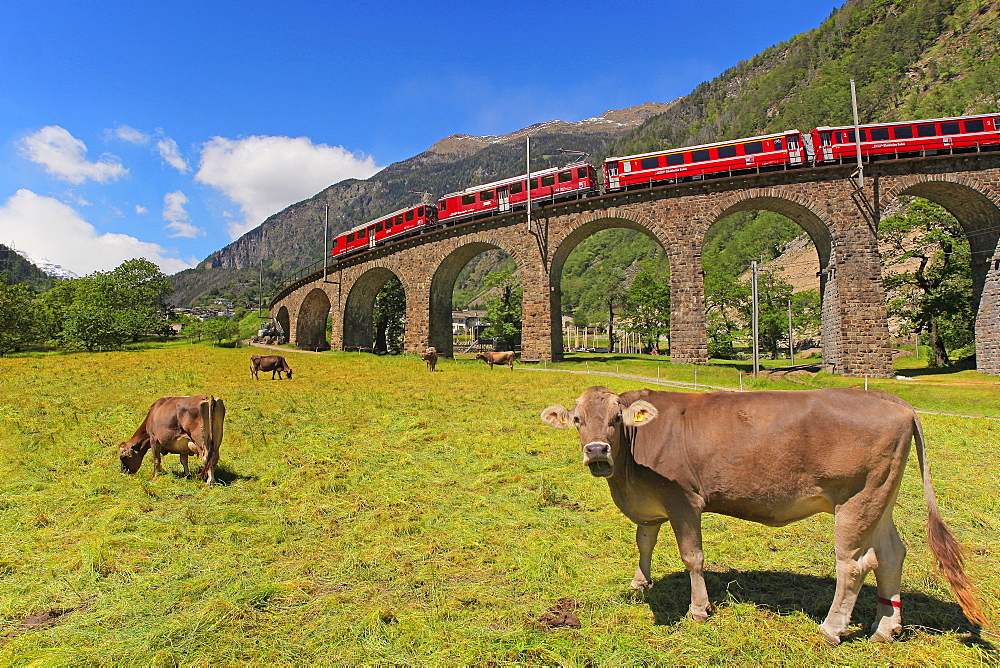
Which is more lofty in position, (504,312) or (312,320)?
(504,312)

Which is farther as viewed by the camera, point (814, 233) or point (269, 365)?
point (814, 233)

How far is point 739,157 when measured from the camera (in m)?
28.8

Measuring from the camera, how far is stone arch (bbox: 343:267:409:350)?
46.2 meters

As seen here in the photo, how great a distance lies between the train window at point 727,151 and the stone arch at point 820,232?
268 cm

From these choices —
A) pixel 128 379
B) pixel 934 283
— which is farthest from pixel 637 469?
pixel 934 283

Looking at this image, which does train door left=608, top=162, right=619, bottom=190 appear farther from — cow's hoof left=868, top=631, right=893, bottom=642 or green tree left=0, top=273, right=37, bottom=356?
green tree left=0, top=273, right=37, bottom=356

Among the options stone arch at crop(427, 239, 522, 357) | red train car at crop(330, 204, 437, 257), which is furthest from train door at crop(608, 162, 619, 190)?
red train car at crop(330, 204, 437, 257)

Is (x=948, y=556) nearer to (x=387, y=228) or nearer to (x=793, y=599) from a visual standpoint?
(x=793, y=599)

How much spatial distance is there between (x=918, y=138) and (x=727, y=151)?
31.1 feet

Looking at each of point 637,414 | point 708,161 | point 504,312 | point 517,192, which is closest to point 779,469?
point 637,414

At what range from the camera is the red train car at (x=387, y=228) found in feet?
136

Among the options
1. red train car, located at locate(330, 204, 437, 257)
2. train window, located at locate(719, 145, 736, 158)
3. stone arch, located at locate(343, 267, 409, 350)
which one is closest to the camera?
train window, located at locate(719, 145, 736, 158)

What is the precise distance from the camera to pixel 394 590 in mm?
4531

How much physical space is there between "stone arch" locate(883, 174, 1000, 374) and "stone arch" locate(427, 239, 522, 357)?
25732mm
